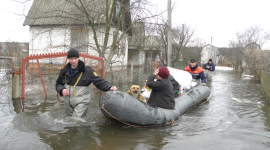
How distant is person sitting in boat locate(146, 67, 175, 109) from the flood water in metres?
0.55

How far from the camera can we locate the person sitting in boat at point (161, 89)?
18.0 ft

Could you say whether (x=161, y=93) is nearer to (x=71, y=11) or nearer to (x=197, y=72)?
(x=197, y=72)

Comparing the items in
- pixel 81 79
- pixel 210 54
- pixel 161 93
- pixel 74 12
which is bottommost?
pixel 161 93

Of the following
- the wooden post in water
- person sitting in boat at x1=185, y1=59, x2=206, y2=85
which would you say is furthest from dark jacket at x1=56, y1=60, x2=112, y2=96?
person sitting in boat at x1=185, y1=59, x2=206, y2=85

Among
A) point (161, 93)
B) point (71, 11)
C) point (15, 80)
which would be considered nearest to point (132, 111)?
point (161, 93)

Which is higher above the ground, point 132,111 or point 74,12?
point 74,12

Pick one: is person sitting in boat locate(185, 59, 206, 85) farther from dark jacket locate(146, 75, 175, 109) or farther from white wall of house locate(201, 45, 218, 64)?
white wall of house locate(201, 45, 218, 64)

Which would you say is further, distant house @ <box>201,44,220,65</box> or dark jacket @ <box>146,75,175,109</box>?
distant house @ <box>201,44,220,65</box>

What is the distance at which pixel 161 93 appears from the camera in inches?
220

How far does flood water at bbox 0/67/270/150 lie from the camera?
427cm

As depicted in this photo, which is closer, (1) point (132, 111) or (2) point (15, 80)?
(1) point (132, 111)

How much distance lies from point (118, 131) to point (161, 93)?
1.35 metres

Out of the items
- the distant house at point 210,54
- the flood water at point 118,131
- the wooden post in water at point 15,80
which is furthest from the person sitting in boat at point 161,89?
the distant house at point 210,54

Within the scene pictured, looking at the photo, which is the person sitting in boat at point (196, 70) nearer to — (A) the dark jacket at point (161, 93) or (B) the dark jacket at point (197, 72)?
(B) the dark jacket at point (197, 72)
